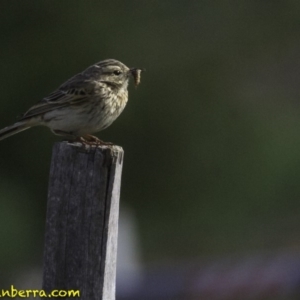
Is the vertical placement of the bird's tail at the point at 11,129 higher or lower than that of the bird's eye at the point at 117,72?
lower

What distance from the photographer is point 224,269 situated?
11.7 metres

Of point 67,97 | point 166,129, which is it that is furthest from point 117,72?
point 166,129

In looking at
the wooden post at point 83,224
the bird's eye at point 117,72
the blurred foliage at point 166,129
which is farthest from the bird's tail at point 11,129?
the blurred foliage at point 166,129

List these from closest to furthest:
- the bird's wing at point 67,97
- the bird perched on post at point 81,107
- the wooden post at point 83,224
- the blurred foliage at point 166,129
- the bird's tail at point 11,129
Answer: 1. the wooden post at point 83,224
2. the bird perched on post at point 81,107
3. the bird's wing at point 67,97
4. the bird's tail at point 11,129
5. the blurred foliage at point 166,129

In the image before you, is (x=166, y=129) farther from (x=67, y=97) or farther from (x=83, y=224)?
(x=83, y=224)

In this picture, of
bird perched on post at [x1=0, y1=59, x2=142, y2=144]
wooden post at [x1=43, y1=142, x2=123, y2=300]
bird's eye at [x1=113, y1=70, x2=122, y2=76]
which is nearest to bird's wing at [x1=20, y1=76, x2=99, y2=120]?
bird perched on post at [x1=0, y1=59, x2=142, y2=144]

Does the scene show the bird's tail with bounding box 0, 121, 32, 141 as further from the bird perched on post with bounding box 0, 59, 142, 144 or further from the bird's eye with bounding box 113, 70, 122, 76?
the bird's eye with bounding box 113, 70, 122, 76

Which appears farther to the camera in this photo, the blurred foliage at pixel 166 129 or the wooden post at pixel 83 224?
the blurred foliage at pixel 166 129

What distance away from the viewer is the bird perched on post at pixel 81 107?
372 inches

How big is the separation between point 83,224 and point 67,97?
3131 millimetres

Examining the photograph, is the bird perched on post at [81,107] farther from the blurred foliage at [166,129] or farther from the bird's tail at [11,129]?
the blurred foliage at [166,129]

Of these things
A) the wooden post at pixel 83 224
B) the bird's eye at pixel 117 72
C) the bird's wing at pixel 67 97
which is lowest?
the wooden post at pixel 83 224

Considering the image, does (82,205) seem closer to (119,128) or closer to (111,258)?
(111,258)

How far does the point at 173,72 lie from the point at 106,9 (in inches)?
74.4
